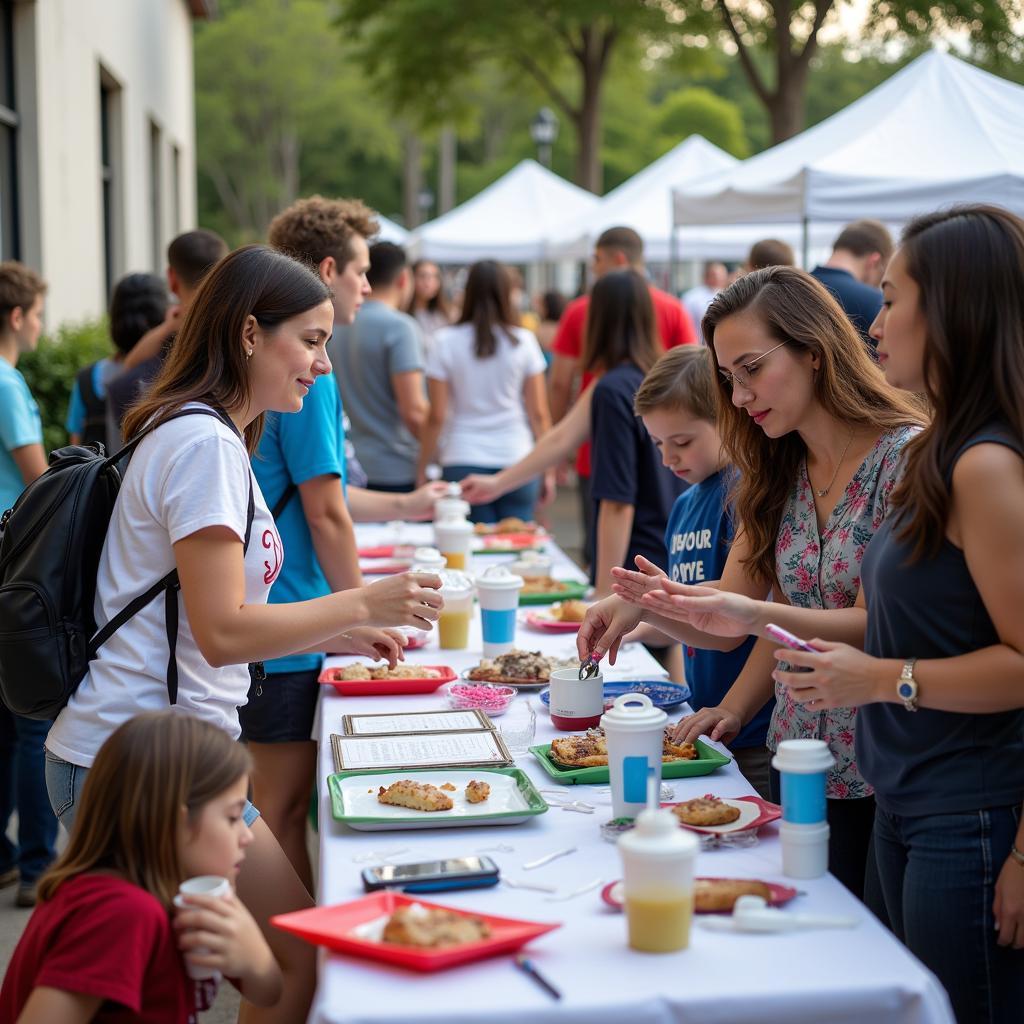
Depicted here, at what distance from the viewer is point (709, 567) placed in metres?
3.22

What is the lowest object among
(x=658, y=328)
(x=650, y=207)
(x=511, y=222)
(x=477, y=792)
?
(x=477, y=792)

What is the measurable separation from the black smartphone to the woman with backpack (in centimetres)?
43

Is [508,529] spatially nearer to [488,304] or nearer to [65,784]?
[488,304]

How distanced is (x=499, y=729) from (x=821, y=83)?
6260 centimetres

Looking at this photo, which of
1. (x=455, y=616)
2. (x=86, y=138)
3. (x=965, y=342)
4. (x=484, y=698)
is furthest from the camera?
(x=86, y=138)

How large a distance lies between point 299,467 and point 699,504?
3.42ft

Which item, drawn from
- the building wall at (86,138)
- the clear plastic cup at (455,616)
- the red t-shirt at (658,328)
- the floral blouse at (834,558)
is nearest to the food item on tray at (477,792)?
the floral blouse at (834,558)

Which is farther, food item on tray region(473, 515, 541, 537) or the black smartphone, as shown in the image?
food item on tray region(473, 515, 541, 537)

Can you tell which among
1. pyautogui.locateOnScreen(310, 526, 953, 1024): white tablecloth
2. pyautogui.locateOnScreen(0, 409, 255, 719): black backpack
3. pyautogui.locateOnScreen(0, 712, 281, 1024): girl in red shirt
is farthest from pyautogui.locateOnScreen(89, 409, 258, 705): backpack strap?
pyautogui.locateOnScreen(310, 526, 953, 1024): white tablecloth

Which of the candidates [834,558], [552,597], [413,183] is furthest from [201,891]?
[413,183]

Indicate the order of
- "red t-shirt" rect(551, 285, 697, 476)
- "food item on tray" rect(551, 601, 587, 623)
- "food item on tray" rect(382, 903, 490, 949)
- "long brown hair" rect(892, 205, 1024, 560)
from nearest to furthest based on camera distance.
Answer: "food item on tray" rect(382, 903, 490, 949) → "long brown hair" rect(892, 205, 1024, 560) → "food item on tray" rect(551, 601, 587, 623) → "red t-shirt" rect(551, 285, 697, 476)

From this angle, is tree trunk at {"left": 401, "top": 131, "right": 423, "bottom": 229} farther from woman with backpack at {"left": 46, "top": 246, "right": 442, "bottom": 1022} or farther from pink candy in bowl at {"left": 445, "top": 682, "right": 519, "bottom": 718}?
woman with backpack at {"left": 46, "top": 246, "right": 442, "bottom": 1022}

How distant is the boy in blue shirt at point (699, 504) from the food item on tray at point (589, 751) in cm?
41

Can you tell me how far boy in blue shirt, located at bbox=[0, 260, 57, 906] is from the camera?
4.20 meters
